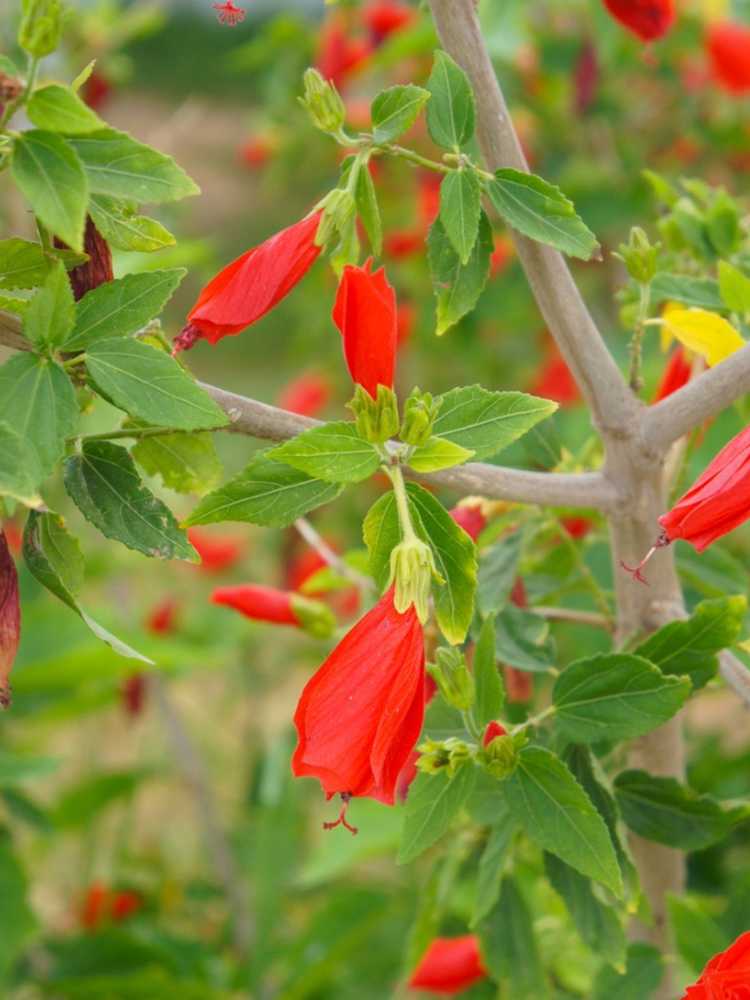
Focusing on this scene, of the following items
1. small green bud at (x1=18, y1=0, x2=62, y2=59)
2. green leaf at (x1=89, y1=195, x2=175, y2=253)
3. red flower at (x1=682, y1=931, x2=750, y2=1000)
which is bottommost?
red flower at (x1=682, y1=931, x2=750, y2=1000)

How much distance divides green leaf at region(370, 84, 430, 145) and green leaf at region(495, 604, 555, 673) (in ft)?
0.84

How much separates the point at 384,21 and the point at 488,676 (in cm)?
132

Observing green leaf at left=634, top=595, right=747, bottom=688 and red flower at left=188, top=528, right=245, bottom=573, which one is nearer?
green leaf at left=634, top=595, right=747, bottom=688

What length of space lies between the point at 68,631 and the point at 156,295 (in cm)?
75

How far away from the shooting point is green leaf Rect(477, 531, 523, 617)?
70cm

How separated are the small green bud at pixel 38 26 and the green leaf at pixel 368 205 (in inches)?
6.2

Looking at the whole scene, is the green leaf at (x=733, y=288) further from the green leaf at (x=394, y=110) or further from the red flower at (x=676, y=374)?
the green leaf at (x=394, y=110)

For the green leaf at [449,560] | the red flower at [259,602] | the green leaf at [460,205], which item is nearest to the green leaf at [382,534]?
the green leaf at [449,560]

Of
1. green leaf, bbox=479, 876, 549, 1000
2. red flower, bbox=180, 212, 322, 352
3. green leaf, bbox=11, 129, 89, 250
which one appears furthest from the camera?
green leaf, bbox=479, 876, 549, 1000

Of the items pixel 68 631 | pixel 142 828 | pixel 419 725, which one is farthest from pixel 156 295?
pixel 142 828

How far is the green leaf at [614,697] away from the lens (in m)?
0.59

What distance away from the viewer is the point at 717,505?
49 centimetres

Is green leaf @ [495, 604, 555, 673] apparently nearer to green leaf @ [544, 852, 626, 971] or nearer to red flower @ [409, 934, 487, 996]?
green leaf @ [544, 852, 626, 971]

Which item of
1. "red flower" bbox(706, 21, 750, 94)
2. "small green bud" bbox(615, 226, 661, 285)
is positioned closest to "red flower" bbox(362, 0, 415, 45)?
"red flower" bbox(706, 21, 750, 94)
